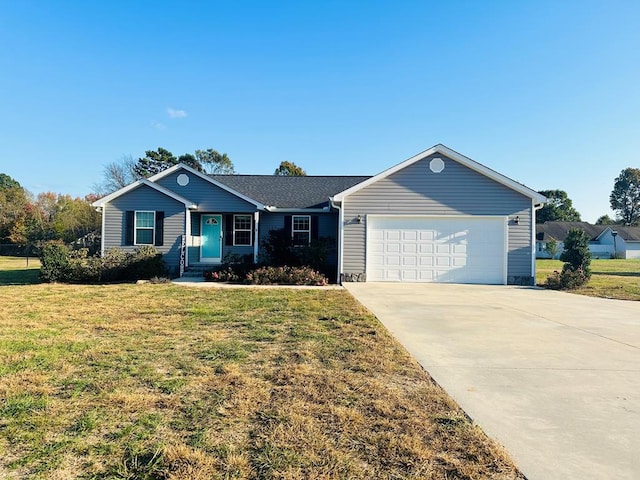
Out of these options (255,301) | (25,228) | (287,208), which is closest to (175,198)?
(287,208)

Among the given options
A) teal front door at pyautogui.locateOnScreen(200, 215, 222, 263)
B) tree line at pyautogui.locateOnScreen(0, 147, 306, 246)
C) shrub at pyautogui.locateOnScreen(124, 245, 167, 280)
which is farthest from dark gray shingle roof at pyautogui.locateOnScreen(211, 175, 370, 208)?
tree line at pyautogui.locateOnScreen(0, 147, 306, 246)

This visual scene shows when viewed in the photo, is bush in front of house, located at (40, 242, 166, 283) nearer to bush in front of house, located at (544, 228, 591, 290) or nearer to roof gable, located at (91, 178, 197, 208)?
roof gable, located at (91, 178, 197, 208)

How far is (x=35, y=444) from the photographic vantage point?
2.53 meters

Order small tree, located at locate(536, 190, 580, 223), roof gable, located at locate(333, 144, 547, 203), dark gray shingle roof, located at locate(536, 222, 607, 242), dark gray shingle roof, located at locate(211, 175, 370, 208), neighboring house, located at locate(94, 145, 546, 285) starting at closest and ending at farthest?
roof gable, located at locate(333, 144, 547, 203)
neighboring house, located at locate(94, 145, 546, 285)
dark gray shingle roof, located at locate(211, 175, 370, 208)
dark gray shingle roof, located at locate(536, 222, 607, 242)
small tree, located at locate(536, 190, 580, 223)

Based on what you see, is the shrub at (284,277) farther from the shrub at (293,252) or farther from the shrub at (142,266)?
the shrub at (142,266)

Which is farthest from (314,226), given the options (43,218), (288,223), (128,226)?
(43,218)

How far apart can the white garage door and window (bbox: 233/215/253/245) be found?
544cm

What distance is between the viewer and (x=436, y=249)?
45.8ft

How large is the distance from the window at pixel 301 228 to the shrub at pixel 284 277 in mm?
2973

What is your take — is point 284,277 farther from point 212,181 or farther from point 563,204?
point 563,204

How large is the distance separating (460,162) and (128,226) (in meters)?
13.1

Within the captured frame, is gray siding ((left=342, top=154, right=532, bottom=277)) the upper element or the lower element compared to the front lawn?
upper

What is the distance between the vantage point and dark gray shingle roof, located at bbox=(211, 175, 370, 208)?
16547mm

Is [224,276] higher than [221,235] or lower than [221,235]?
lower
